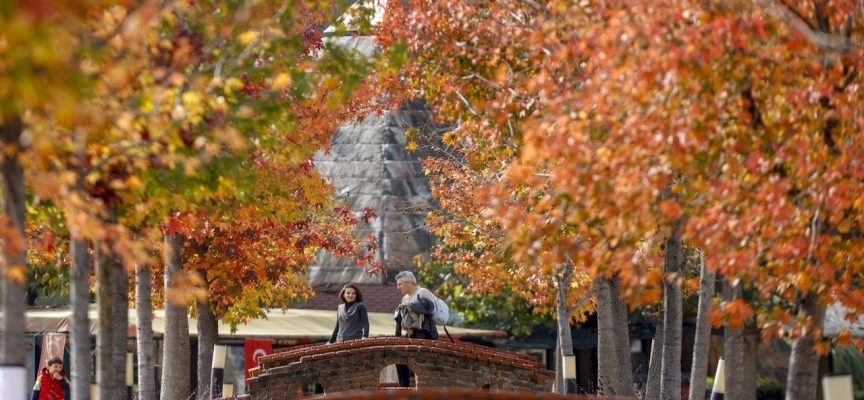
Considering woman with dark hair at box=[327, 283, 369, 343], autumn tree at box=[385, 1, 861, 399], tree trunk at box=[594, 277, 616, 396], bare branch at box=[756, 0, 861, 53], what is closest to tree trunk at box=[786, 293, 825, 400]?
autumn tree at box=[385, 1, 861, 399]

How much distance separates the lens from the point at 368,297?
38.9 meters

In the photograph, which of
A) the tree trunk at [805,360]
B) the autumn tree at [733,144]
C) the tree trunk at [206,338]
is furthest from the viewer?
the tree trunk at [206,338]

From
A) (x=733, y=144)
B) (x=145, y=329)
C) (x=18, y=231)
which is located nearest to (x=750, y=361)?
(x=145, y=329)

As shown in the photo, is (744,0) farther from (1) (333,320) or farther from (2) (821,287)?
(1) (333,320)

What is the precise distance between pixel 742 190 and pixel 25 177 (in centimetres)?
542

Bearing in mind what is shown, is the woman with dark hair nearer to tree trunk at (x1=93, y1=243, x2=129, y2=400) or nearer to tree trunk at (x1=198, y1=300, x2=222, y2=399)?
tree trunk at (x1=198, y1=300, x2=222, y2=399)

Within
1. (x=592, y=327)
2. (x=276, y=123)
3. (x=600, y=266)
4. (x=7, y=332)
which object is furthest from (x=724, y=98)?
(x=592, y=327)

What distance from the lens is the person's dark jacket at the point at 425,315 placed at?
60.8ft

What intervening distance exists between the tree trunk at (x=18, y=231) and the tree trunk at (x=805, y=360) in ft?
20.4

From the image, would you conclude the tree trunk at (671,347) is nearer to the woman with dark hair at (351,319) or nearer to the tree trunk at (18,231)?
the woman with dark hair at (351,319)

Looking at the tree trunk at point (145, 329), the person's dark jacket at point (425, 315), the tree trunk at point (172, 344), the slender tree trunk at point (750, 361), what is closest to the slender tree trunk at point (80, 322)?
the tree trunk at point (145, 329)

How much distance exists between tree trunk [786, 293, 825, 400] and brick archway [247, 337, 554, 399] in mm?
7622

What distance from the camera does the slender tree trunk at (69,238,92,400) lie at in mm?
10438

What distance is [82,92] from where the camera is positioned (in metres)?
6.94
